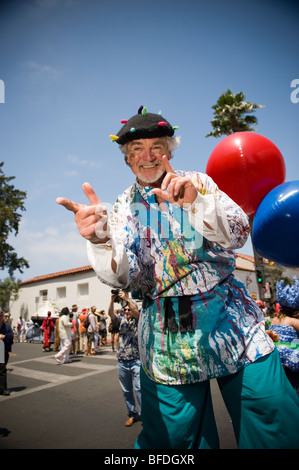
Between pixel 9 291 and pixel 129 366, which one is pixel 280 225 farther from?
pixel 9 291

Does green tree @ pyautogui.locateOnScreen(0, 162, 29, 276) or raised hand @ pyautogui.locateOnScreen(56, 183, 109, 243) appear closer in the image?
raised hand @ pyautogui.locateOnScreen(56, 183, 109, 243)

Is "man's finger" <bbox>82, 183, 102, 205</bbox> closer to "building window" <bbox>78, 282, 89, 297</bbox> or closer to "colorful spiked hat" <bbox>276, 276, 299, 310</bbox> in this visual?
"colorful spiked hat" <bbox>276, 276, 299, 310</bbox>

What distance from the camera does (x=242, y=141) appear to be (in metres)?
2.27

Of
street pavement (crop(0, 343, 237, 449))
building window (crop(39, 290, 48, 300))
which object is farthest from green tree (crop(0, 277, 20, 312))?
street pavement (crop(0, 343, 237, 449))

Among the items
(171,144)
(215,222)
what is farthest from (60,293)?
(215,222)

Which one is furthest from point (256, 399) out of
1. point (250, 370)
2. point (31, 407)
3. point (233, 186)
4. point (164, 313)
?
point (31, 407)

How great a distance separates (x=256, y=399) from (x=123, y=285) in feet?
2.29

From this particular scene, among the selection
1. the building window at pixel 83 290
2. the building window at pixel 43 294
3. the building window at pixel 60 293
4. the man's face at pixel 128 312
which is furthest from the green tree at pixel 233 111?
the building window at pixel 43 294

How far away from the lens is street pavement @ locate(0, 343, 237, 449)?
336 centimetres

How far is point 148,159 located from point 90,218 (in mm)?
520

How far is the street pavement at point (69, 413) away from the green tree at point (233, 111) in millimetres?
12196

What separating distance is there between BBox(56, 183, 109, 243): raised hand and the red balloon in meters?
1.38

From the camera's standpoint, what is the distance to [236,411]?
1168 millimetres
